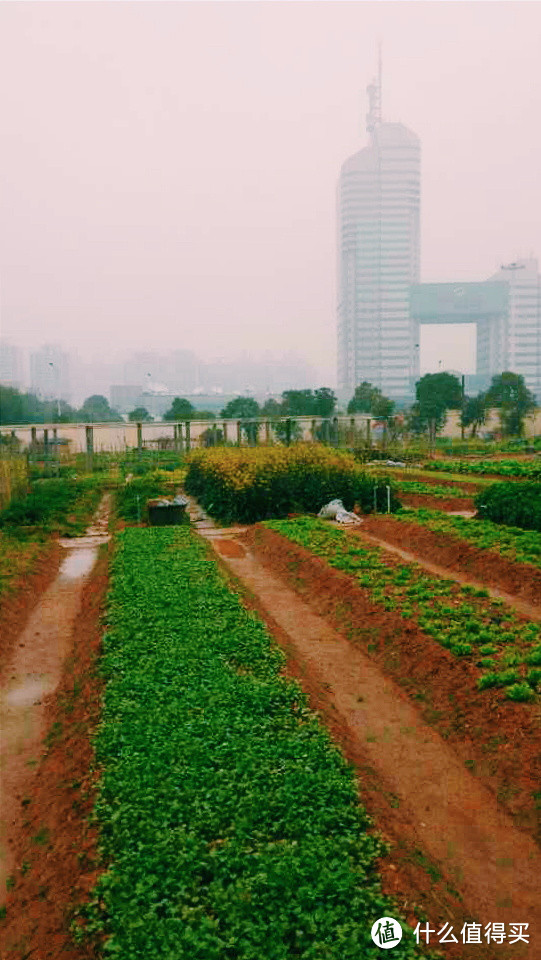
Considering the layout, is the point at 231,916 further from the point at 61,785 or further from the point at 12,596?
the point at 12,596

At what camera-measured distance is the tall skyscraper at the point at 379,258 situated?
15225 centimetres

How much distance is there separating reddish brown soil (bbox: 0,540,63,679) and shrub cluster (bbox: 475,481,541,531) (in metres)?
9.27

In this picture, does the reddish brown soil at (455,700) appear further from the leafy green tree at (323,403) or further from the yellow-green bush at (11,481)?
the leafy green tree at (323,403)

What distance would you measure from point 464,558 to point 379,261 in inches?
6025

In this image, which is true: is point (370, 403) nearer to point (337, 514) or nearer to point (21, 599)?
point (337, 514)

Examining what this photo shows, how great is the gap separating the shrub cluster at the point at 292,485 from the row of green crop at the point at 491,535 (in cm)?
353

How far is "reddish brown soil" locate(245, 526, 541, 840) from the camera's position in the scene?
612 cm

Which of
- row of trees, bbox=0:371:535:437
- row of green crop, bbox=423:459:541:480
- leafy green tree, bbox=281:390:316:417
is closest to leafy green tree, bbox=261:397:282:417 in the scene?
row of trees, bbox=0:371:535:437

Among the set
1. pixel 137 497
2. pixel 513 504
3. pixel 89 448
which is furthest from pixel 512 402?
pixel 513 504

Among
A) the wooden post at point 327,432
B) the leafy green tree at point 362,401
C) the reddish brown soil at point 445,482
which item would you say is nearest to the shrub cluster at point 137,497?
the reddish brown soil at point 445,482

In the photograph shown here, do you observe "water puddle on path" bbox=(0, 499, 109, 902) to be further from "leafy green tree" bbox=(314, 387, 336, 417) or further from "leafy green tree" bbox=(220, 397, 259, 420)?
"leafy green tree" bbox=(220, 397, 259, 420)

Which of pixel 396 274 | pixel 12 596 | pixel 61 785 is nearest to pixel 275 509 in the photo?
pixel 12 596

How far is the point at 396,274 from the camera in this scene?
158 metres

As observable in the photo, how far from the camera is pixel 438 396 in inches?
2051
